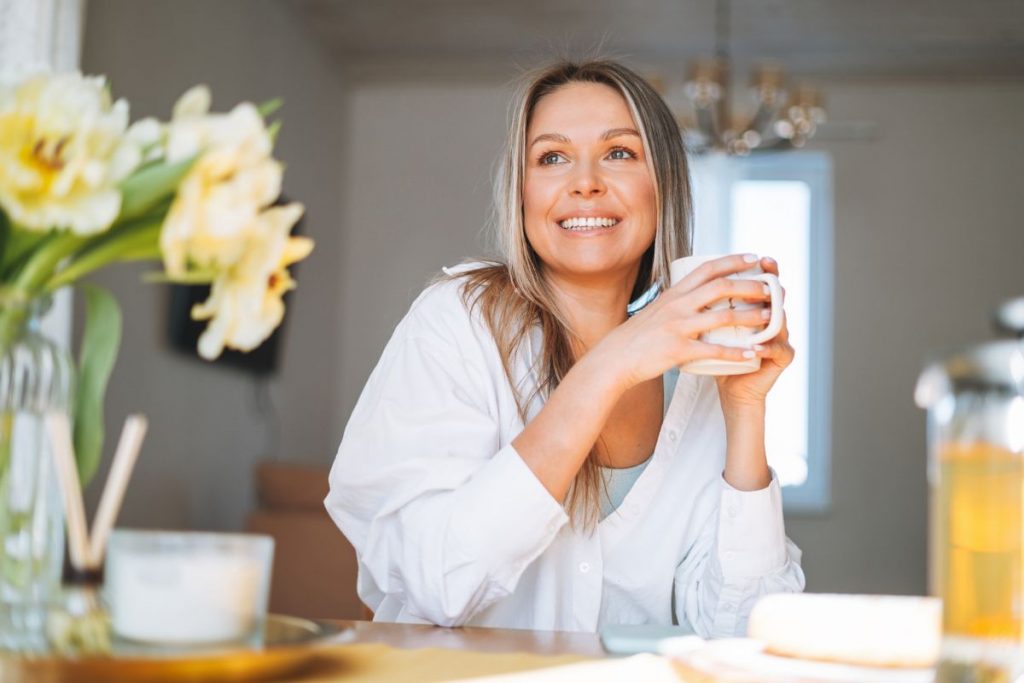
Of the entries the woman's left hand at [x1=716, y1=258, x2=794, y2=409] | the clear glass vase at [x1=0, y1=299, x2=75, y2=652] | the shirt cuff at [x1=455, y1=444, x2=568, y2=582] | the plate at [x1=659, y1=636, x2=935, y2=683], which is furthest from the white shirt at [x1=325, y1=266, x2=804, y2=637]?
the clear glass vase at [x1=0, y1=299, x2=75, y2=652]

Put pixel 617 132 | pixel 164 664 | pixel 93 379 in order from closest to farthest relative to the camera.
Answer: pixel 164 664 < pixel 93 379 < pixel 617 132

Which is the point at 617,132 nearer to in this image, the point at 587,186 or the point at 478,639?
the point at 587,186

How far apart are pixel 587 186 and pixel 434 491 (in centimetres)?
56

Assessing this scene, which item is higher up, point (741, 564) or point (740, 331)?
point (740, 331)

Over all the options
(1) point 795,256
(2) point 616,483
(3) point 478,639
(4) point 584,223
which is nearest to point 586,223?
(4) point 584,223

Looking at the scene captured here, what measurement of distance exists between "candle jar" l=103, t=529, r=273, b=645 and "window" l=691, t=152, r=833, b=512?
18.7 feet

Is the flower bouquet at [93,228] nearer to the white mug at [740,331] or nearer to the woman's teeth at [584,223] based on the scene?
the white mug at [740,331]

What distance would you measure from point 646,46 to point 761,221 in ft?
4.02

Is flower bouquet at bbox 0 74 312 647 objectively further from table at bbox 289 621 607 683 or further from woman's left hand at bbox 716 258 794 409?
woman's left hand at bbox 716 258 794 409

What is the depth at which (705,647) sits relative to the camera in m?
0.82

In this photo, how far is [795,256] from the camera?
257 inches

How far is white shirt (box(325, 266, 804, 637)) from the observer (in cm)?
117

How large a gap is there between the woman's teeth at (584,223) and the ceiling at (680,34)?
374 centimetres

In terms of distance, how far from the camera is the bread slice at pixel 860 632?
2.52 feet
